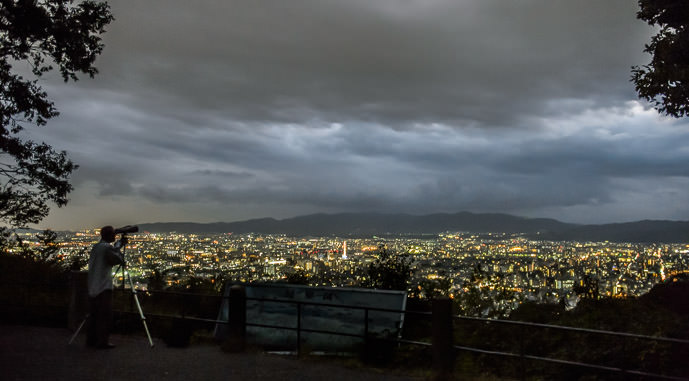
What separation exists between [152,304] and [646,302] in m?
13.2

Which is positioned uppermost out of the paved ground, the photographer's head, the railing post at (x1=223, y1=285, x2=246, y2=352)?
the photographer's head

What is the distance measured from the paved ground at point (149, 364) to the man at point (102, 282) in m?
0.45

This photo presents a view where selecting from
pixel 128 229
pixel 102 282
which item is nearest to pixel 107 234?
pixel 128 229

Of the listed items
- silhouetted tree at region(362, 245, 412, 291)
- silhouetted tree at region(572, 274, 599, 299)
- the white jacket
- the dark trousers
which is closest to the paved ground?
the dark trousers

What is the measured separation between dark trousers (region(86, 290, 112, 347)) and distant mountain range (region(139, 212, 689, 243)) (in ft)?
206

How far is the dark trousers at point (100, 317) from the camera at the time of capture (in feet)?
33.1

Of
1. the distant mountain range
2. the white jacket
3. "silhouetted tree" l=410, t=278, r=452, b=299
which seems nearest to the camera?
the white jacket

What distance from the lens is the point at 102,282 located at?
33.2 feet

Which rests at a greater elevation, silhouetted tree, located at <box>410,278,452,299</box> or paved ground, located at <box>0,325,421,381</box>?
silhouetted tree, located at <box>410,278,452,299</box>

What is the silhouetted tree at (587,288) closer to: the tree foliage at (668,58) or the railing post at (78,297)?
the tree foliage at (668,58)

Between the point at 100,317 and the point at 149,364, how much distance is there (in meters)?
1.69

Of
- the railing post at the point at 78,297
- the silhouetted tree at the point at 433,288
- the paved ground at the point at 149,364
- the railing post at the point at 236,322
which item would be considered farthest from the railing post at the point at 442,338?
the railing post at the point at 78,297

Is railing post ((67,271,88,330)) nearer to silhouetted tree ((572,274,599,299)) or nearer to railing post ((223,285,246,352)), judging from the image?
railing post ((223,285,246,352))

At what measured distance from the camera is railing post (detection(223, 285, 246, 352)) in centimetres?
1051
